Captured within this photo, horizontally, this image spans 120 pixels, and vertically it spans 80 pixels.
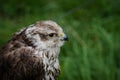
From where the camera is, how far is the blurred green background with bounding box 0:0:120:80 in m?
7.56

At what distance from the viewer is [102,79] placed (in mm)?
7578

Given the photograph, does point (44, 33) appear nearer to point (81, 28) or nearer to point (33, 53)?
point (33, 53)

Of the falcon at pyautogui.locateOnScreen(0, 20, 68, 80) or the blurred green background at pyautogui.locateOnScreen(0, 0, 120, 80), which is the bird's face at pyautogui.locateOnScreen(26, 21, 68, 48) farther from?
the blurred green background at pyautogui.locateOnScreen(0, 0, 120, 80)

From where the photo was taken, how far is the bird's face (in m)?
5.06

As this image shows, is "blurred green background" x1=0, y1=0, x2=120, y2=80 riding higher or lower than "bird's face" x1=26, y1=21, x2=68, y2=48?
higher

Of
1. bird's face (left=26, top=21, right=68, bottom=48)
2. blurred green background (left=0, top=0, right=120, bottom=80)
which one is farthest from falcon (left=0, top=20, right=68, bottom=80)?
blurred green background (left=0, top=0, right=120, bottom=80)

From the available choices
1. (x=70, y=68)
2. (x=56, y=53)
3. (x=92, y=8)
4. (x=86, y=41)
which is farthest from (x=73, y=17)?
(x=56, y=53)

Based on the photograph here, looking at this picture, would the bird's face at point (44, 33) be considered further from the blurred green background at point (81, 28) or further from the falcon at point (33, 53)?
the blurred green background at point (81, 28)

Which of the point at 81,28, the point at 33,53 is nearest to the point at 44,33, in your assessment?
the point at 33,53

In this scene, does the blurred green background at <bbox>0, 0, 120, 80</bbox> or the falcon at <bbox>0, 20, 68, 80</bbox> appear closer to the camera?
the falcon at <bbox>0, 20, 68, 80</bbox>

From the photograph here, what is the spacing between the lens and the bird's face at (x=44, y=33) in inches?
199

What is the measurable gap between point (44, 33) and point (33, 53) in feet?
0.62

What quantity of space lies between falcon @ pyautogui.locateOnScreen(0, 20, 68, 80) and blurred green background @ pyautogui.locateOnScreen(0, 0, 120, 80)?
2.25 m

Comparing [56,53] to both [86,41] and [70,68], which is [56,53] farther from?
[86,41]
